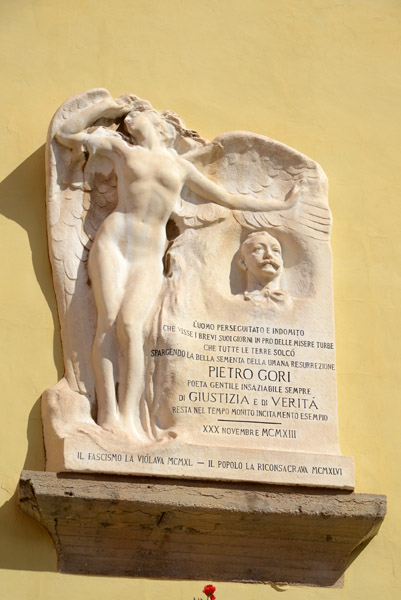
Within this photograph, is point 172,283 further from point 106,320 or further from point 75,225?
point 75,225

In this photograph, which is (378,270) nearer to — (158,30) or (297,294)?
(297,294)

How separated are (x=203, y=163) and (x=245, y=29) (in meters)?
0.96

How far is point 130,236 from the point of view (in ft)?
23.8

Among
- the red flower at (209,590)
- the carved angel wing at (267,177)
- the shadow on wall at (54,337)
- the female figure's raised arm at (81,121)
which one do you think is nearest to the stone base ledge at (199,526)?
the shadow on wall at (54,337)

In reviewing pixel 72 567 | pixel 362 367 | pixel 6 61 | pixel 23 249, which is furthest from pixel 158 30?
pixel 72 567

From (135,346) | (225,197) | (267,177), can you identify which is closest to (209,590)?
(135,346)

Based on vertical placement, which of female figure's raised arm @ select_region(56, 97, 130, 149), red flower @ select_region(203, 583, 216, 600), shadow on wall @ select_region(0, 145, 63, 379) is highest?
female figure's raised arm @ select_region(56, 97, 130, 149)

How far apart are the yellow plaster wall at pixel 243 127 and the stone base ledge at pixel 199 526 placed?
88 millimetres

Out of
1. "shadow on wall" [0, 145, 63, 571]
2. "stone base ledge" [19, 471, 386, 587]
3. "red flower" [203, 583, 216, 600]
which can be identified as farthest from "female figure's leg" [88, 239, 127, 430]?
"red flower" [203, 583, 216, 600]

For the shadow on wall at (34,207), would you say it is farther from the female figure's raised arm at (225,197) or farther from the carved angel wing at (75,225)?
the female figure's raised arm at (225,197)

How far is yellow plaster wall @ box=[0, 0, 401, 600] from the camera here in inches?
276

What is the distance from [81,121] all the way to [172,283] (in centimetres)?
92

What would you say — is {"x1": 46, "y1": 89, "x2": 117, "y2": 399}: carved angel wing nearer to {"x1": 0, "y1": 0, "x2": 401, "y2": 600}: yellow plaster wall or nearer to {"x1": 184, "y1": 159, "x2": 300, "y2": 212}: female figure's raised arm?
{"x1": 0, "y1": 0, "x2": 401, "y2": 600}: yellow plaster wall

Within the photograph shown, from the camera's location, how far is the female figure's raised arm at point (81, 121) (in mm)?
7355
